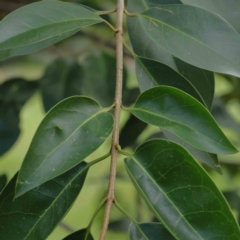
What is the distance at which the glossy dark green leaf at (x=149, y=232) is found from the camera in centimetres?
50

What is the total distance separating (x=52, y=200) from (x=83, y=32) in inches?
34.6

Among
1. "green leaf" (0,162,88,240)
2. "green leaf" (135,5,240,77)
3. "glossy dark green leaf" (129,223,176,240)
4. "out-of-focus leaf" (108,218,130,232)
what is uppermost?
"green leaf" (135,5,240,77)

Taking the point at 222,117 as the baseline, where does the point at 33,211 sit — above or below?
above

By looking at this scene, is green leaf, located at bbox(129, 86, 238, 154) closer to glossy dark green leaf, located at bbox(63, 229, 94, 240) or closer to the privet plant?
the privet plant

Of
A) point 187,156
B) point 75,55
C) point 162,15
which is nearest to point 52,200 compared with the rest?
point 187,156

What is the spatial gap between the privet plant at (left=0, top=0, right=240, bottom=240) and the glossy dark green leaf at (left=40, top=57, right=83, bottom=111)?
1.53ft

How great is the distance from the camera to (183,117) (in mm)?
483

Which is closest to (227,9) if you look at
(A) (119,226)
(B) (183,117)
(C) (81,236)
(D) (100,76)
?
(B) (183,117)

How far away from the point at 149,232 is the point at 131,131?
0.46 meters

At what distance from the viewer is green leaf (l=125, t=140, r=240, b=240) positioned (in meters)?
0.43

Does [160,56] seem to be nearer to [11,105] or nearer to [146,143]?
[146,143]

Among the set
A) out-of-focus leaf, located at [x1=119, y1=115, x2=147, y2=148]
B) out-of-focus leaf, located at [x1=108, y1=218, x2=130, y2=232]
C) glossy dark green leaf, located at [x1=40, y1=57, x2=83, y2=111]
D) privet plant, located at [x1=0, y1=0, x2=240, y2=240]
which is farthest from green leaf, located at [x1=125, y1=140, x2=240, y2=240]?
out-of-focus leaf, located at [x1=108, y1=218, x2=130, y2=232]

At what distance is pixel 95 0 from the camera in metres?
1.27

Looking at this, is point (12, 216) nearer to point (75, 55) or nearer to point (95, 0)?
point (75, 55)
